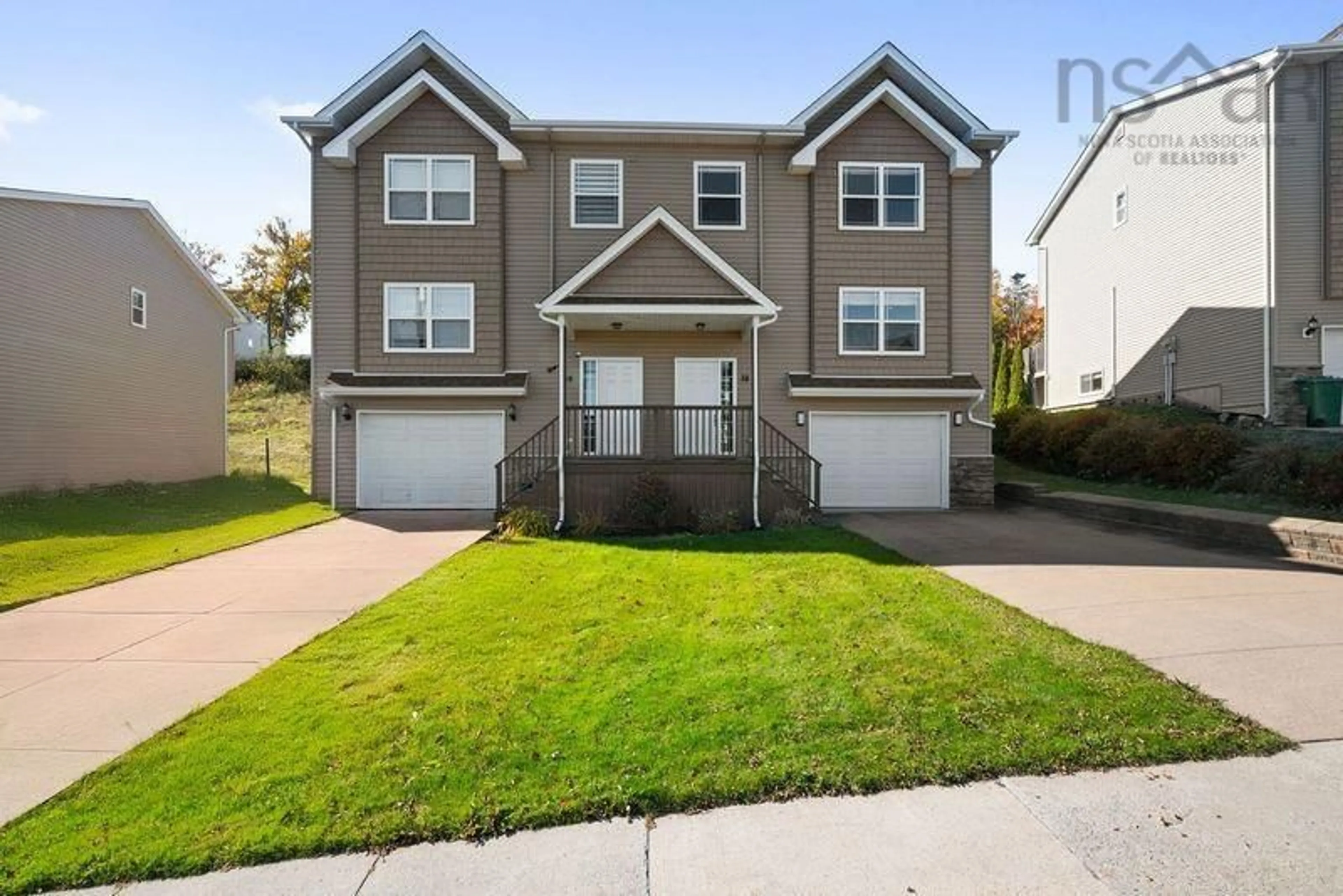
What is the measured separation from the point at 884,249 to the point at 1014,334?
3329cm

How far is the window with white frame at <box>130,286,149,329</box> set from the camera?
59.1 feet

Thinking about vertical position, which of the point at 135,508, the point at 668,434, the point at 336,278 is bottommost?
the point at 135,508

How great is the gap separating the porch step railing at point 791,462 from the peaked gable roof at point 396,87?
8.67m

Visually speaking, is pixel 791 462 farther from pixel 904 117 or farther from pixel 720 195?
pixel 904 117

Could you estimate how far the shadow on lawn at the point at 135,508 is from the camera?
38.7ft

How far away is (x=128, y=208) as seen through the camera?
17.5 meters

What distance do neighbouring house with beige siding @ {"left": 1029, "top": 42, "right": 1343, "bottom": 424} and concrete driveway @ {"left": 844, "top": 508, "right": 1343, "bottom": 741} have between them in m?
8.28

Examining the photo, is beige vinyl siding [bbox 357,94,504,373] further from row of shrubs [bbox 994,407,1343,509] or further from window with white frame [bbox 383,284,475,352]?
row of shrubs [bbox 994,407,1343,509]

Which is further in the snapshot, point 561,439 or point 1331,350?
point 1331,350

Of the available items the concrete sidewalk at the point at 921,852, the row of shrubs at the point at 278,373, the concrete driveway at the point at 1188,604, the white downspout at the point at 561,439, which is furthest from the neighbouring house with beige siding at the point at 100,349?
the concrete driveway at the point at 1188,604

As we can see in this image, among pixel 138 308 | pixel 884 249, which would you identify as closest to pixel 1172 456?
pixel 884 249

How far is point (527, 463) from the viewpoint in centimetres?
1405

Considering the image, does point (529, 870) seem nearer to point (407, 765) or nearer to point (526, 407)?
point (407, 765)

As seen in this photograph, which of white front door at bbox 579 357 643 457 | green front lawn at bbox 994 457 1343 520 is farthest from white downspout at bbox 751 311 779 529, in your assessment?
green front lawn at bbox 994 457 1343 520
